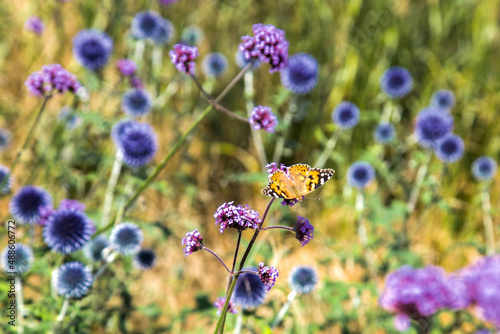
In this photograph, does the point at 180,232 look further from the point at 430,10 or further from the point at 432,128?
the point at 430,10

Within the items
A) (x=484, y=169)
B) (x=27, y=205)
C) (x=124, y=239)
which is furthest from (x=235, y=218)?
(x=484, y=169)

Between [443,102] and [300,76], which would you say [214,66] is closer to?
[300,76]

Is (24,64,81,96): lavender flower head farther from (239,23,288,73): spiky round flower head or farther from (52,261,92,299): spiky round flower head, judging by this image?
(239,23,288,73): spiky round flower head

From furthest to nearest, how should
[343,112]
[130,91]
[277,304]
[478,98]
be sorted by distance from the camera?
[478,98]
[343,112]
[130,91]
[277,304]

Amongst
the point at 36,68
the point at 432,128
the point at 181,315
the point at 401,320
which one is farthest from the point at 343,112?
the point at 36,68

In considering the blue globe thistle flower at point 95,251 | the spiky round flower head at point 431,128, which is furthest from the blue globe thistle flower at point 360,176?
the blue globe thistle flower at point 95,251

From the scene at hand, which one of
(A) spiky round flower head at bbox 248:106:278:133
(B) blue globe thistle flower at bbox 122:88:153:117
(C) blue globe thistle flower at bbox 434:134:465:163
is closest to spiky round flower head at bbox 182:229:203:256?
(A) spiky round flower head at bbox 248:106:278:133

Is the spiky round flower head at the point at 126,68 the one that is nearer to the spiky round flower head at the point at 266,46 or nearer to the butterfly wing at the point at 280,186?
the spiky round flower head at the point at 266,46

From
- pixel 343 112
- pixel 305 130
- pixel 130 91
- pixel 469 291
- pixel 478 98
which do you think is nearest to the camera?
pixel 469 291
